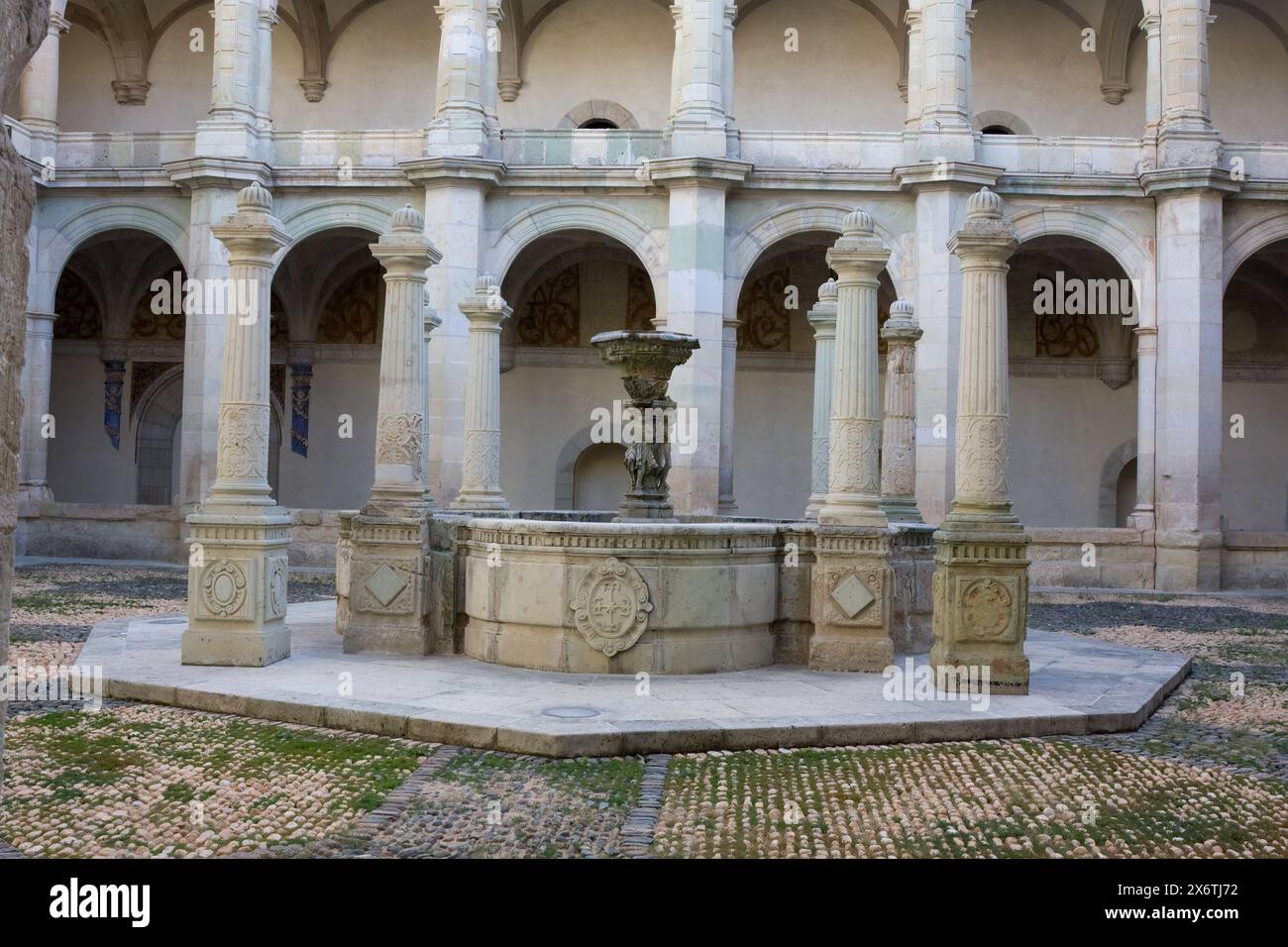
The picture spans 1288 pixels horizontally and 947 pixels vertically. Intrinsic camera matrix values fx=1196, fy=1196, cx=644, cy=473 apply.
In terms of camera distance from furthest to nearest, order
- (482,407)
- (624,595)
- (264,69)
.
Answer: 1. (264,69)
2. (482,407)
3. (624,595)

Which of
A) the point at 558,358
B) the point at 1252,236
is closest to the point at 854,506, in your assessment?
the point at 1252,236

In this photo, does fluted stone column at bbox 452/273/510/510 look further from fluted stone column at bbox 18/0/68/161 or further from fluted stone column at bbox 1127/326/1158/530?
fluted stone column at bbox 18/0/68/161

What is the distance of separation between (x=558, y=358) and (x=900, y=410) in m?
11.3

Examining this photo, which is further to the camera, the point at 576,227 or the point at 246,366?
the point at 576,227

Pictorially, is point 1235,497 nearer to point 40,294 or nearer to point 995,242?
point 995,242

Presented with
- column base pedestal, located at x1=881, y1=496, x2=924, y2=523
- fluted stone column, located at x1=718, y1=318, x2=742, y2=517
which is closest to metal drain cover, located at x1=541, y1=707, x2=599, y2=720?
column base pedestal, located at x1=881, y1=496, x2=924, y2=523

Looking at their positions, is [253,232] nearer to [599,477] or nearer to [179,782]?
[179,782]

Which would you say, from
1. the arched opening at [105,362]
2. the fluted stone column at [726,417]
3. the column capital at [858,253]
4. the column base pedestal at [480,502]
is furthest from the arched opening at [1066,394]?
the arched opening at [105,362]

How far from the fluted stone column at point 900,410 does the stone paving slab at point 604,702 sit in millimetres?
2884

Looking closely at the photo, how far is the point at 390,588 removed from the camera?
339 inches

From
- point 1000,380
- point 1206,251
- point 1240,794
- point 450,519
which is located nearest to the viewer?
point 1240,794

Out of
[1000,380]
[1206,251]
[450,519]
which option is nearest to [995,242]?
[1000,380]

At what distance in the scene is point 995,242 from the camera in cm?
756

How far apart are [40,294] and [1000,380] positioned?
54.4ft
